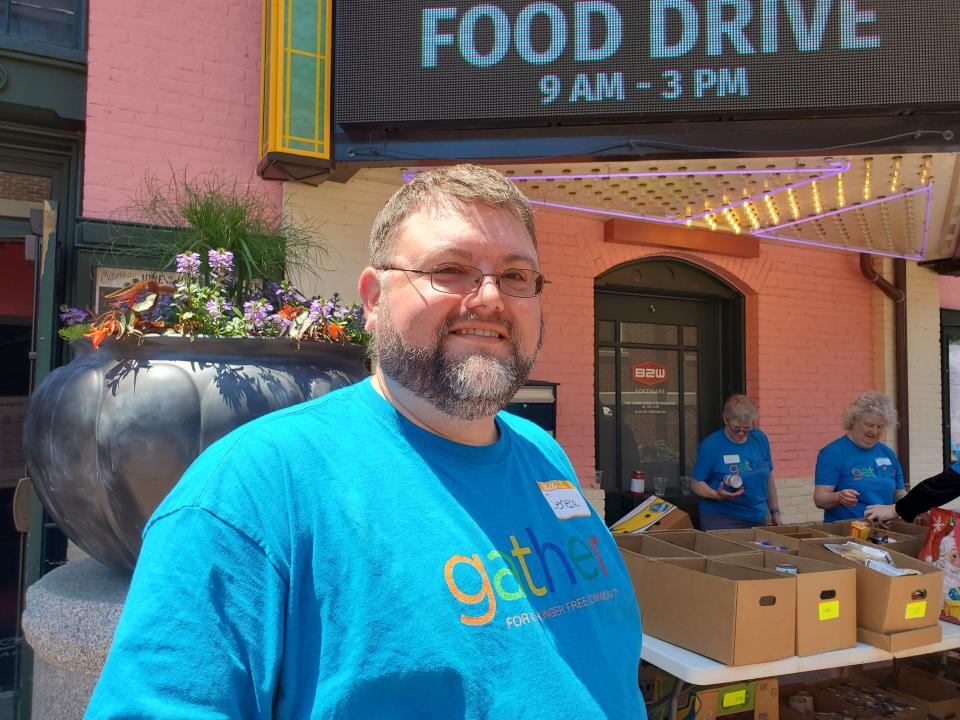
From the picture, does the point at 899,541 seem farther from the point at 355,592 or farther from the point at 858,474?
the point at 355,592

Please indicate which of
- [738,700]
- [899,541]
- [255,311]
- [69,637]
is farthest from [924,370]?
[69,637]

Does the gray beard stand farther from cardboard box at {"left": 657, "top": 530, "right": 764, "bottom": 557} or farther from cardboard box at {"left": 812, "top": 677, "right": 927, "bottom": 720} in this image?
cardboard box at {"left": 812, "top": 677, "right": 927, "bottom": 720}

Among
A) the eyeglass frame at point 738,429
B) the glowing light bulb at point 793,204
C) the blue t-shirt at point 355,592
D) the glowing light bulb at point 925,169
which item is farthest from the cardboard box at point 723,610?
the glowing light bulb at point 793,204

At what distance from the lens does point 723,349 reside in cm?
681

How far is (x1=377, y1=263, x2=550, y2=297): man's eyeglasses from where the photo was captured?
119 centimetres

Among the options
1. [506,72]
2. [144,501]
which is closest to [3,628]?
[144,501]

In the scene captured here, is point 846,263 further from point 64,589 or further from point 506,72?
point 64,589

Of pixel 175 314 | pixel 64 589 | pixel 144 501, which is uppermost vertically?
pixel 175 314

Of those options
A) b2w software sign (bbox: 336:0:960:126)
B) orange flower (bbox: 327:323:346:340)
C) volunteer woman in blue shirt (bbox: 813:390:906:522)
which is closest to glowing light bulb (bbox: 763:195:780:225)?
b2w software sign (bbox: 336:0:960:126)

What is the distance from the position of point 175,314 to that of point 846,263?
7.03 m

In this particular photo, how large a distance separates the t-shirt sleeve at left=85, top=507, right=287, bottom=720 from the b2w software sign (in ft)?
11.0

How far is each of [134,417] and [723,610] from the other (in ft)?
6.63

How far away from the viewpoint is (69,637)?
72.6 inches

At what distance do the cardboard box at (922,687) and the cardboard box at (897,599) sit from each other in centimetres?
81
